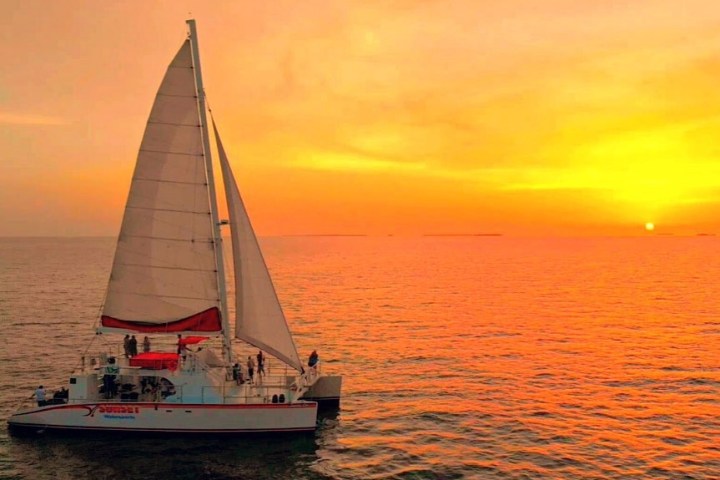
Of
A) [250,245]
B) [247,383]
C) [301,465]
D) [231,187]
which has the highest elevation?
[231,187]

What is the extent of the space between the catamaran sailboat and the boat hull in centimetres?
5

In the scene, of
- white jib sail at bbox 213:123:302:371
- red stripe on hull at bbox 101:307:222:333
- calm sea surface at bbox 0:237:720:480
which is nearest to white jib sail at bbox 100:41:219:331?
red stripe on hull at bbox 101:307:222:333

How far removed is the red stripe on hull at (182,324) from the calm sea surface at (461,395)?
516cm

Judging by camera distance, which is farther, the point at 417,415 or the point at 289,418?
the point at 417,415

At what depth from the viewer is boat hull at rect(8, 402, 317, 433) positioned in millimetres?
27203

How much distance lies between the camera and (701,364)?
4244 cm

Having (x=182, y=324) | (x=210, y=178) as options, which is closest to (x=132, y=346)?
(x=182, y=324)

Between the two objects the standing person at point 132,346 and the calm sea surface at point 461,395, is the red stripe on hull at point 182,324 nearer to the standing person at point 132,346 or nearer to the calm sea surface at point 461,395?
the standing person at point 132,346

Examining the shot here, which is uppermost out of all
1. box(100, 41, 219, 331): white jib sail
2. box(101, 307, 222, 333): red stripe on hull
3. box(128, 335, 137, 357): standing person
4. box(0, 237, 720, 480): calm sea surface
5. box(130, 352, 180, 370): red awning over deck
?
box(100, 41, 219, 331): white jib sail

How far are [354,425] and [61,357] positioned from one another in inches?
1040

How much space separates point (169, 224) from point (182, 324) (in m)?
4.94

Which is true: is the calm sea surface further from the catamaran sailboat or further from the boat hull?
the catamaran sailboat

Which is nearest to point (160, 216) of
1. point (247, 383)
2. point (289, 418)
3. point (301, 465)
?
point (247, 383)

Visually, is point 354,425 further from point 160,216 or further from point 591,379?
point 591,379
